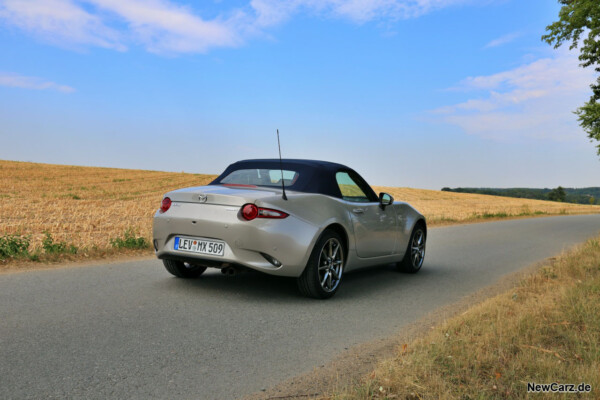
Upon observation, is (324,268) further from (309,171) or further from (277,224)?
(309,171)

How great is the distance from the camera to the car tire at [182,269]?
271 inches

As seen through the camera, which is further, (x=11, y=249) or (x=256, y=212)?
(x=11, y=249)

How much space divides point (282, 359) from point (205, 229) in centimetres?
213

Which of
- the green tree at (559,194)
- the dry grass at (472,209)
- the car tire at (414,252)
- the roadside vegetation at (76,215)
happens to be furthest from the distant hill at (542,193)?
the car tire at (414,252)

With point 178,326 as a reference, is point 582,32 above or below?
above

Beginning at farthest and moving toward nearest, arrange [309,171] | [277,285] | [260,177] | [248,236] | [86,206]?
[86,206], [277,285], [260,177], [309,171], [248,236]

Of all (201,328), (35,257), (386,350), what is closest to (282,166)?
(201,328)

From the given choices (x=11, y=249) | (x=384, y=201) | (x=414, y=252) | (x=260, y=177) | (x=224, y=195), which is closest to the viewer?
(x=224, y=195)

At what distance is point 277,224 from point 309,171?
1.10 metres

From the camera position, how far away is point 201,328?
15.6ft

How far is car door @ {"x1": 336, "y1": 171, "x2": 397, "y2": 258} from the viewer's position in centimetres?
675

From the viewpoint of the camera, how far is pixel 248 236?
5.59 meters

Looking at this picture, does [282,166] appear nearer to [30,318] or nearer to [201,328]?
[201,328]

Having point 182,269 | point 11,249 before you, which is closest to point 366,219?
point 182,269
